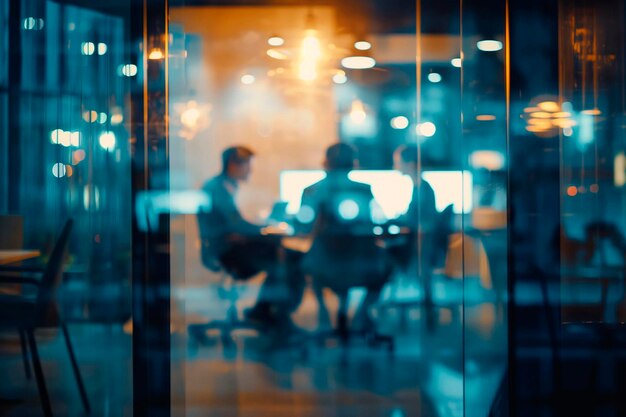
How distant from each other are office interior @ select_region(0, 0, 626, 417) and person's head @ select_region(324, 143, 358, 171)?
0.02m

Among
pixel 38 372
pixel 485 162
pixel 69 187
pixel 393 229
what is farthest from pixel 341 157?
pixel 38 372

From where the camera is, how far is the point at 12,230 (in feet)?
9.55

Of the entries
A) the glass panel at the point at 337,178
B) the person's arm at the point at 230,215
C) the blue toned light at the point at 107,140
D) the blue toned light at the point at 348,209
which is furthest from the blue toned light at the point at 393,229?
the blue toned light at the point at 107,140

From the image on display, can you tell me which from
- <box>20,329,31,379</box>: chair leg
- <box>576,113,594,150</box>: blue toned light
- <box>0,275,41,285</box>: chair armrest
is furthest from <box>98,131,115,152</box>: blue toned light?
<box>576,113,594,150</box>: blue toned light

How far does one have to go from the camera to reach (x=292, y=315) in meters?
2.89

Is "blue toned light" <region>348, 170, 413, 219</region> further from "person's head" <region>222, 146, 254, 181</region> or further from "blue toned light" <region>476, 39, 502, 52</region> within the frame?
"blue toned light" <region>476, 39, 502, 52</region>

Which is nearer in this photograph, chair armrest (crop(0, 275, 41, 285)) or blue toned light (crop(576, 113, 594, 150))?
blue toned light (crop(576, 113, 594, 150))

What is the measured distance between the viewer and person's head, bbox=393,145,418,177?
2820 mm

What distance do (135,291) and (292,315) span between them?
0.69 metres

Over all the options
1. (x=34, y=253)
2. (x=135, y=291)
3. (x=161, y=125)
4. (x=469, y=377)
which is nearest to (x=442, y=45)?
(x=161, y=125)

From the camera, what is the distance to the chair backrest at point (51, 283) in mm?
2918

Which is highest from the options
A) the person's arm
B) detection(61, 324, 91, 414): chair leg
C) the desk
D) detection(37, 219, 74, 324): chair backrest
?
the person's arm

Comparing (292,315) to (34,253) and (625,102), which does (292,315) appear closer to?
(34,253)

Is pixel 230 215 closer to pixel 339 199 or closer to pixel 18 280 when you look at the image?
pixel 339 199
